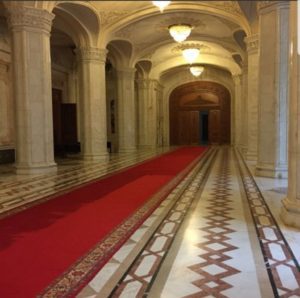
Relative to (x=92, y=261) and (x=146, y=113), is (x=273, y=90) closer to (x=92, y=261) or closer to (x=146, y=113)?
(x=92, y=261)

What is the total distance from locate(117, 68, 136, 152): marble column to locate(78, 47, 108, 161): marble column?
3.33 metres

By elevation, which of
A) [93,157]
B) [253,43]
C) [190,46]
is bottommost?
[93,157]

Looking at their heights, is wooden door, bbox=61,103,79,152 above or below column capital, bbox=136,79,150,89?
below

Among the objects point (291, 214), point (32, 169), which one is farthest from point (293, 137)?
point (32, 169)

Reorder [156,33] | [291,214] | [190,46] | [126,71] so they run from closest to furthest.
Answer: [291,214]
[156,33]
[126,71]
[190,46]

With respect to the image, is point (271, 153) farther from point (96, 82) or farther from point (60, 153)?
point (60, 153)

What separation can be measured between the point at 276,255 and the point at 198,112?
2274 cm

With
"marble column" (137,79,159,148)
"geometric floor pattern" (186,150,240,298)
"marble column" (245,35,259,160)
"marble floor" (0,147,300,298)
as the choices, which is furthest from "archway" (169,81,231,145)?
"geometric floor pattern" (186,150,240,298)

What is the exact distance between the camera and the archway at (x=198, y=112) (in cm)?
2458

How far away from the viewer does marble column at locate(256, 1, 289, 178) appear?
6.91 meters

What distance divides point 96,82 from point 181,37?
10.3 feet

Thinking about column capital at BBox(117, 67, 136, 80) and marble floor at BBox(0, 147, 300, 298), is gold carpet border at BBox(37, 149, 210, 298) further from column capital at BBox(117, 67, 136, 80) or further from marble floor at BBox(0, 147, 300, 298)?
column capital at BBox(117, 67, 136, 80)

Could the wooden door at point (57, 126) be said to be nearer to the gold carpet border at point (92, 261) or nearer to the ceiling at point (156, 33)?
the ceiling at point (156, 33)

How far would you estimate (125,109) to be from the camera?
1628 centimetres
